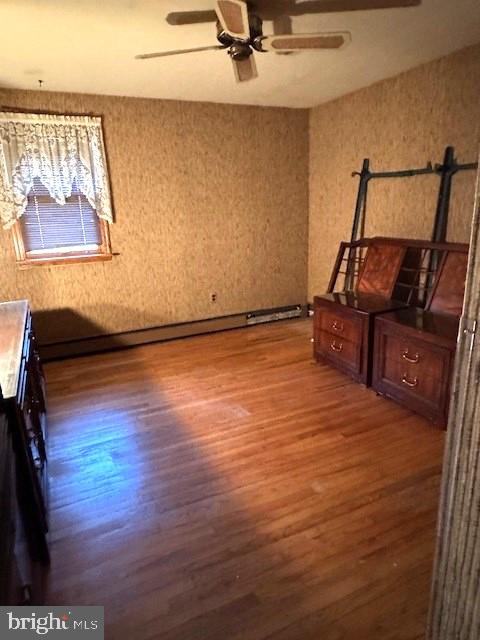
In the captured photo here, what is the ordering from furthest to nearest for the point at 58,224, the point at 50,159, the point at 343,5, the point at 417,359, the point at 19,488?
the point at 58,224 → the point at 50,159 → the point at 417,359 → the point at 343,5 → the point at 19,488

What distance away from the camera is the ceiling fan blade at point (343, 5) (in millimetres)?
2018

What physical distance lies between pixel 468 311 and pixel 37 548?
180cm

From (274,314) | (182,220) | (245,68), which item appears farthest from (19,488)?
(274,314)

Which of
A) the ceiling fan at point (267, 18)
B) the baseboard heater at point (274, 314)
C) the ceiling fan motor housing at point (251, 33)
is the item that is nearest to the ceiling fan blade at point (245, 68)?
the ceiling fan at point (267, 18)

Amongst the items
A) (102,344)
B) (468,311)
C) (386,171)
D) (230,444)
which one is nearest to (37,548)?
(230,444)

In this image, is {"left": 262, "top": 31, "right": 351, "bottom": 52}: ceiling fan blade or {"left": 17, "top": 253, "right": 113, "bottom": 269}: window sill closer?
{"left": 262, "top": 31, "right": 351, "bottom": 52}: ceiling fan blade

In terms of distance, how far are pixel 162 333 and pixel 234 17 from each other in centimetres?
310

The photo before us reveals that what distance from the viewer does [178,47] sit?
107 inches

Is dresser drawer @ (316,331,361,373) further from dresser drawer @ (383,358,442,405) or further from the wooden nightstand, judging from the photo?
dresser drawer @ (383,358,442,405)

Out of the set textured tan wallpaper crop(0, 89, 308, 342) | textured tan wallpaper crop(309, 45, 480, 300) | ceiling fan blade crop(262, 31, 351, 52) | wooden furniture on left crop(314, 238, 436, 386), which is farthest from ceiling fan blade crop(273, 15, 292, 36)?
wooden furniture on left crop(314, 238, 436, 386)

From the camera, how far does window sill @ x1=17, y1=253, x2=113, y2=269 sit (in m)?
3.74

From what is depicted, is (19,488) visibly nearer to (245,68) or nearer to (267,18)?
(245,68)

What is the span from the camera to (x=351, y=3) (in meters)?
2.06

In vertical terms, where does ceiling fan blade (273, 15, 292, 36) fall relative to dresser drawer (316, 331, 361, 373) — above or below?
above
